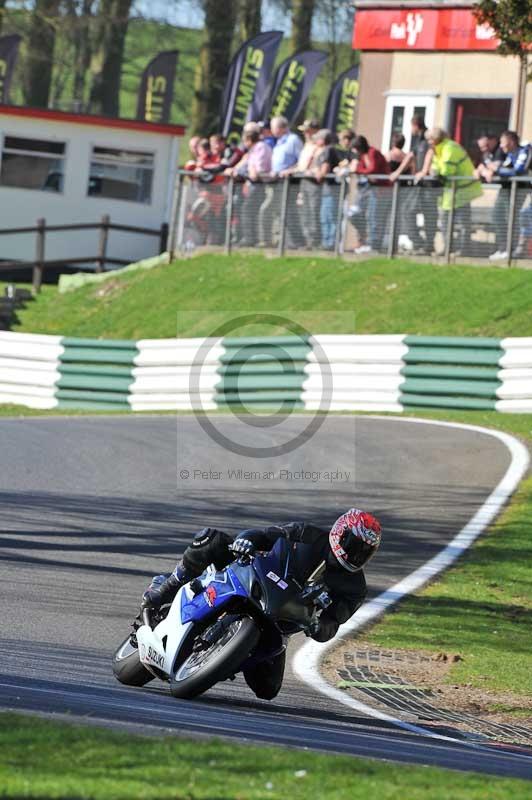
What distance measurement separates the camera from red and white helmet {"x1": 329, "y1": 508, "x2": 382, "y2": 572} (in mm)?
7367

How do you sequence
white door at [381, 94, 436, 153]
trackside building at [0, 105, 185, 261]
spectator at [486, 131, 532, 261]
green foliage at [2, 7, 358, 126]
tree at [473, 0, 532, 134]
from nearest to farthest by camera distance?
tree at [473, 0, 532, 134] → spectator at [486, 131, 532, 261] → white door at [381, 94, 436, 153] → trackside building at [0, 105, 185, 261] → green foliage at [2, 7, 358, 126]

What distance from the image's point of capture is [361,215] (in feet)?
72.3

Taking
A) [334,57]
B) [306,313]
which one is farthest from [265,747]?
[334,57]

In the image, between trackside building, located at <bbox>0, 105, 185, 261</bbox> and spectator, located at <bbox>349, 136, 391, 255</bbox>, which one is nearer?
spectator, located at <bbox>349, 136, 391, 255</bbox>

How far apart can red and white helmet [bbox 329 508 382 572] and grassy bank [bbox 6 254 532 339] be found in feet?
40.2

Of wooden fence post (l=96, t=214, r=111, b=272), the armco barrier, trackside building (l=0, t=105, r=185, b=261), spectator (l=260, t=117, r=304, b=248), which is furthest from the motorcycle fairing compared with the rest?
trackside building (l=0, t=105, r=185, b=261)

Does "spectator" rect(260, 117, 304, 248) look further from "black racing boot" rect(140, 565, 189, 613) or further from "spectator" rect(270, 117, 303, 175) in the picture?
"black racing boot" rect(140, 565, 189, 613)

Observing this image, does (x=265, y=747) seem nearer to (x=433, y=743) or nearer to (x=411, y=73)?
(x=433, y=743)

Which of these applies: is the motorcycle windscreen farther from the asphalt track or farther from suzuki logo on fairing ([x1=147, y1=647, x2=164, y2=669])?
suzuki logo on fairing ([x1=147, y1=647, x2=164, y2=669])

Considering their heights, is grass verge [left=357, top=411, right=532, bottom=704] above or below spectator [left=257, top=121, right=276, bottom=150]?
below

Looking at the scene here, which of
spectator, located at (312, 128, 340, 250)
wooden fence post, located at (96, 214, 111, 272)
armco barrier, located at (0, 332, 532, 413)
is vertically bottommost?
armco barrier, located at (0, 332, 532, 413)

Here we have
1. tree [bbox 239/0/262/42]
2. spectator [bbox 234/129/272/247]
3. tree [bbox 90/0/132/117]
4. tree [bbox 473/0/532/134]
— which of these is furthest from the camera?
tree [bbox 90/0/132/117]

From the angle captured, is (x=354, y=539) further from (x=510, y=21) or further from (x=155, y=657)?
(x=510, y=21)

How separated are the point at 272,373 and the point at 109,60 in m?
29.1
